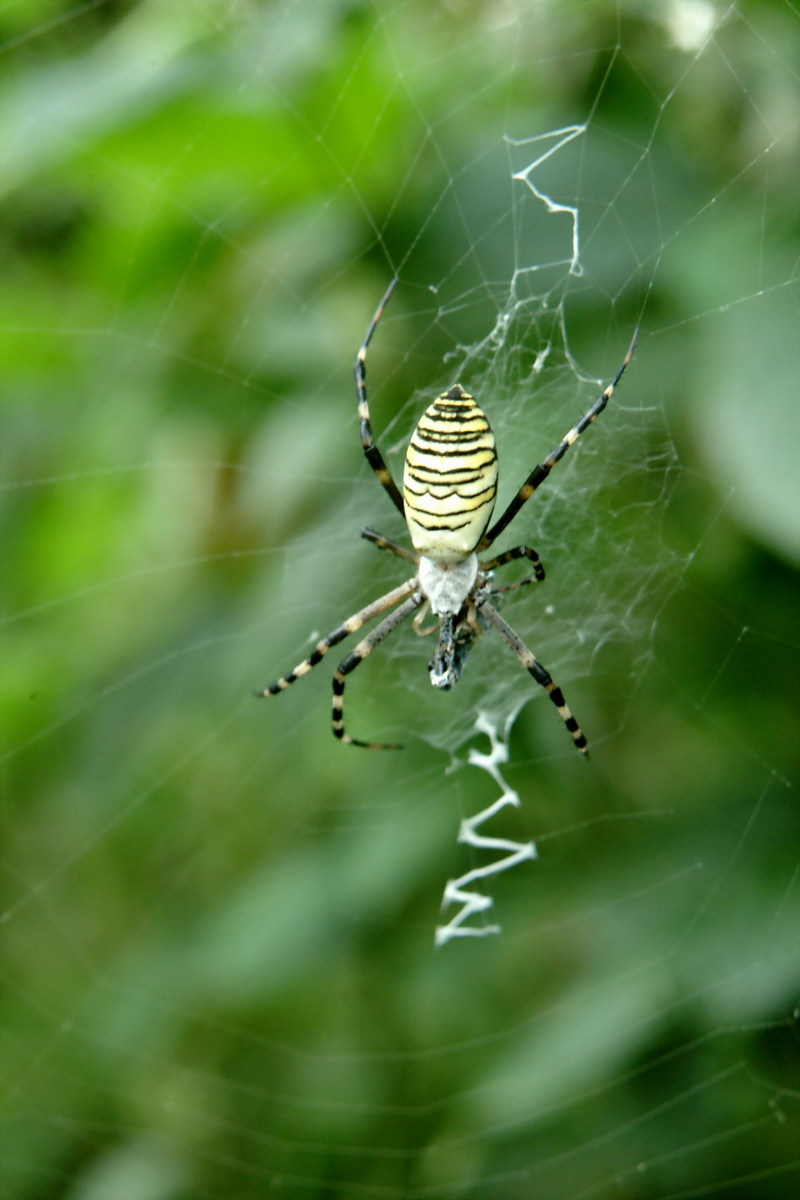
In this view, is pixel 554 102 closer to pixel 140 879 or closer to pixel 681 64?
pixel 681 64

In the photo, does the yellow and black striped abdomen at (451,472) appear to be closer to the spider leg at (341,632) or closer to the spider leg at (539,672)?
the spider leg at (539,672)

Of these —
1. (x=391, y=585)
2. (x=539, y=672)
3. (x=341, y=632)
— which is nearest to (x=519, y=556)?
(x=539, y=672)

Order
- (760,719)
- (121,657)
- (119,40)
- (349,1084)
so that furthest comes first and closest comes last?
(349,1084), (121,657), (119,40), (760,719)

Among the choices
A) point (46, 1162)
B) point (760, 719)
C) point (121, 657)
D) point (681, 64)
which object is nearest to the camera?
point (681, 64)

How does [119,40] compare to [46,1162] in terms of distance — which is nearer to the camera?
[119,40]

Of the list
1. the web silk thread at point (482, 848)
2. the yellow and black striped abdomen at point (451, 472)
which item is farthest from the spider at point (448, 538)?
the web silk thread at point (482, 848)

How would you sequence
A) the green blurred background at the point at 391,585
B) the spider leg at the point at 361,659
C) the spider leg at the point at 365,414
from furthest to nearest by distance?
1. the spider leg at the point at 361,659
2. the spider leg at the point at 365,414
3. the green blurred background at the point at 391,585

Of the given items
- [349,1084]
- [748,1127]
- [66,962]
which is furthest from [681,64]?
[66,962]

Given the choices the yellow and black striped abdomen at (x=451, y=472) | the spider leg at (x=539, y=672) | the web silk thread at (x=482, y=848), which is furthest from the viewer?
the web silk thread at (x=482, y=848)
